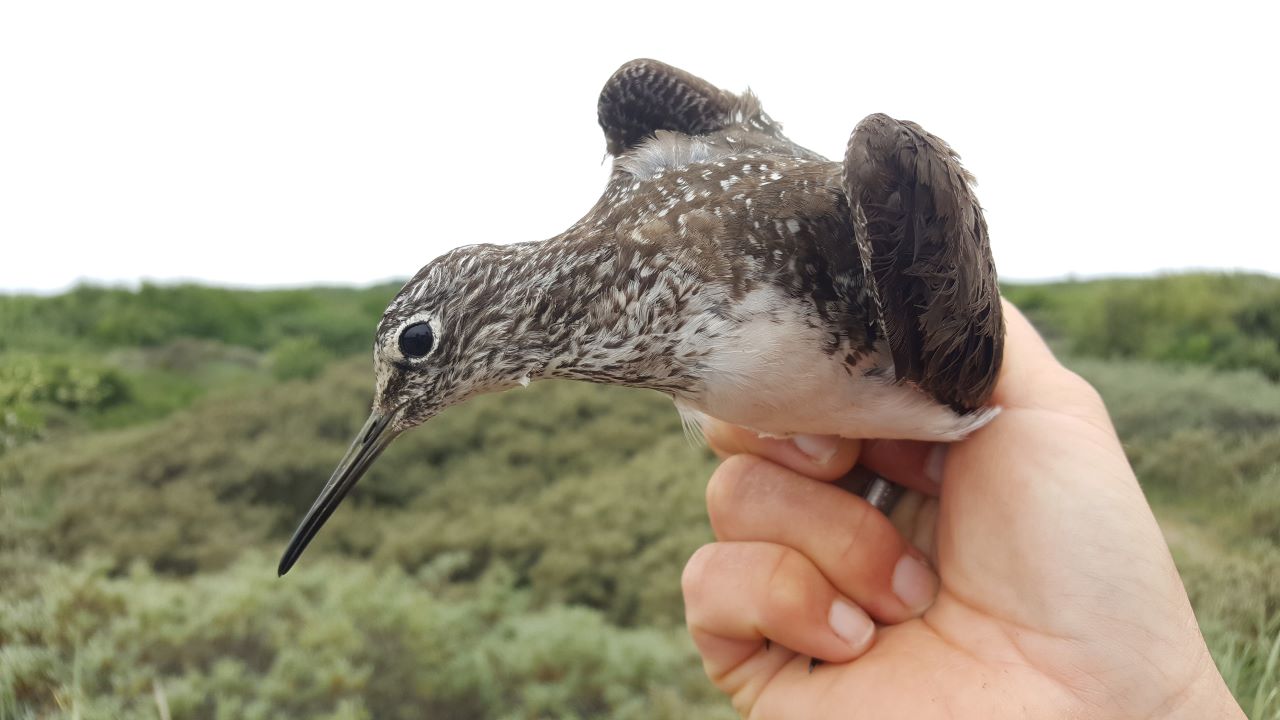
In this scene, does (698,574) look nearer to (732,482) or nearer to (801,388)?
(732,482)

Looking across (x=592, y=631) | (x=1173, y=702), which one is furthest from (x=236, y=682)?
(x=1173, y=702)

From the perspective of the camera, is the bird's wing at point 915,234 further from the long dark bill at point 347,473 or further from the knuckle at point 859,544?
the long dark bill at point 347,473

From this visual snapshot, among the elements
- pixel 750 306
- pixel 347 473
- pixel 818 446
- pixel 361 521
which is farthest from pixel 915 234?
pixel 361 521

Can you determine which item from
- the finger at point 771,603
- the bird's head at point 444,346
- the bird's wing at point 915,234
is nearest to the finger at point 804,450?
the finger at point 771,603

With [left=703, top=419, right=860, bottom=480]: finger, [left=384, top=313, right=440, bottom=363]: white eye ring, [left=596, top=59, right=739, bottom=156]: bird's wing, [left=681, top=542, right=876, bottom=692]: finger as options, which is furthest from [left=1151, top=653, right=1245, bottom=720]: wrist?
[left=596, top=59, right=739, bottom=156]: bird's wing

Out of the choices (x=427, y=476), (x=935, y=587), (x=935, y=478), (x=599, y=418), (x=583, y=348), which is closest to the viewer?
(x=583, y=348)

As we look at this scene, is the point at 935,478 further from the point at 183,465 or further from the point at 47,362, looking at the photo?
the point at 183,465

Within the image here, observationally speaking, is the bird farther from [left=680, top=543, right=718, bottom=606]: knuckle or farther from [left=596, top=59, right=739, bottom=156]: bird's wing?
[left=596, top=59, right=739, bottom=156]: bird's wing
